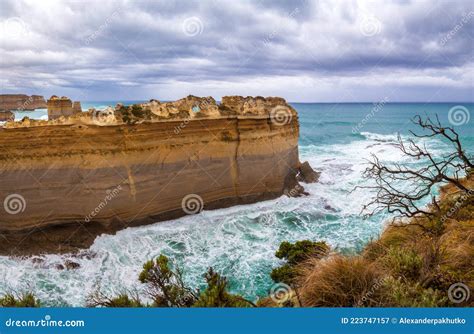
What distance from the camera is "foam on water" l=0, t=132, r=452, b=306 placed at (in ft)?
36.0

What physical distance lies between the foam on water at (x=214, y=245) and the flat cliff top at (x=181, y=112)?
3.96 meters

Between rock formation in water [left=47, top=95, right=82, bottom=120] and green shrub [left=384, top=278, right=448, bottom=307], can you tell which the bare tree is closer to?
green shrub [left=384, top=278, right=448, bottom=307]

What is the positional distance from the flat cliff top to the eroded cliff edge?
1.5 inches

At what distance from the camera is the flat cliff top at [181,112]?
43.5 ft

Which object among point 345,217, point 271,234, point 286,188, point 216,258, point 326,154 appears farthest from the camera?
point 326,154

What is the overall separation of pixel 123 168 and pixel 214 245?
4.29 m

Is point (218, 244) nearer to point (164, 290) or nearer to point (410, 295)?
point (164, 290)

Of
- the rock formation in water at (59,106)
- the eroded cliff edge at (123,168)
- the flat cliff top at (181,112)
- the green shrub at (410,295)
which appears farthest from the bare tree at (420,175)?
the rock formation in water at (59,106)

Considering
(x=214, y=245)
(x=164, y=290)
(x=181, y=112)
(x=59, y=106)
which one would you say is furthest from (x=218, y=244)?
(x=59, y=106)

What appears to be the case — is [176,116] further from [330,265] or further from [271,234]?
[330,265]

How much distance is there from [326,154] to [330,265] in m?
27.4

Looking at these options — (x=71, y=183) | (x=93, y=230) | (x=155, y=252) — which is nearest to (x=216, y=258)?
(x=155, y=252)

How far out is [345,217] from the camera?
52.3 ft

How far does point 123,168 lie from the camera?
1399 cm
